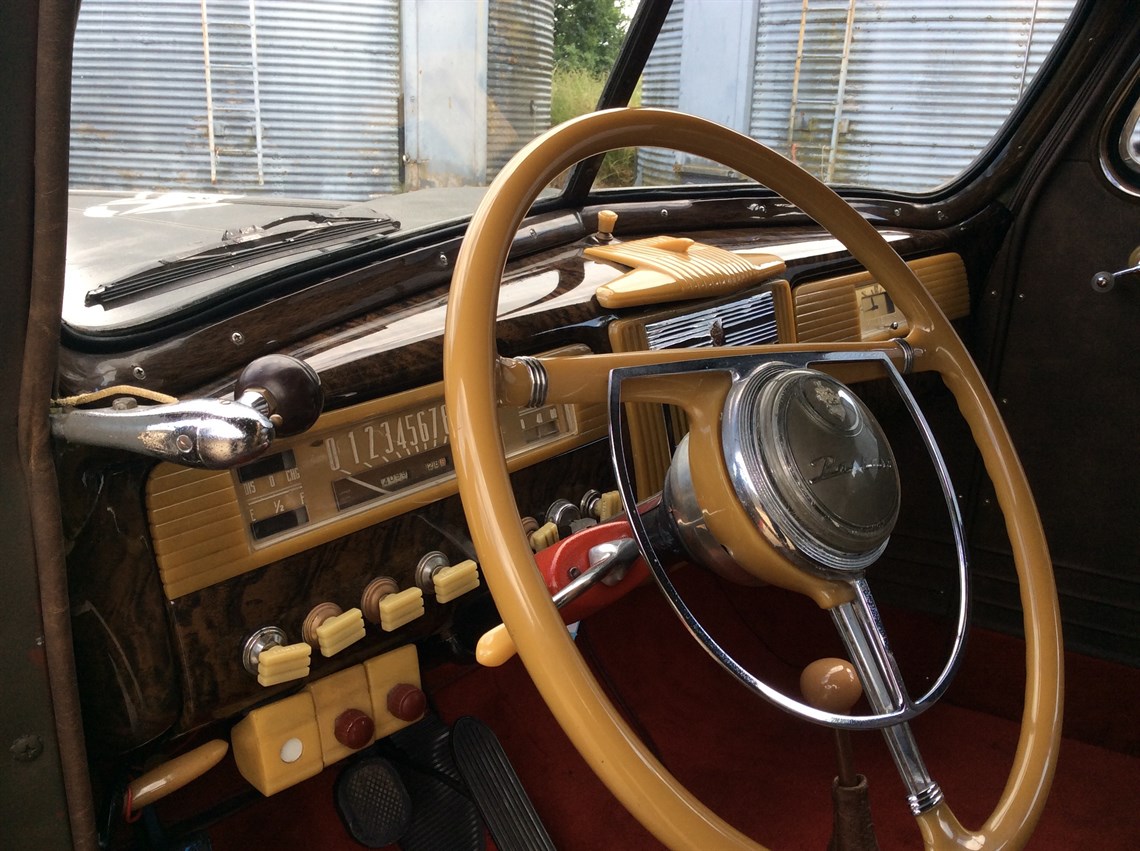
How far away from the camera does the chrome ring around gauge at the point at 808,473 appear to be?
802 mm

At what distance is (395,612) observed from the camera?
103cm

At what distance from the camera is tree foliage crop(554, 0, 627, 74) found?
1.36 m

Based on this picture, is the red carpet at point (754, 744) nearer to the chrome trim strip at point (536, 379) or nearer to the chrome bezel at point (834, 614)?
the chrome bezel at point (834, 614)

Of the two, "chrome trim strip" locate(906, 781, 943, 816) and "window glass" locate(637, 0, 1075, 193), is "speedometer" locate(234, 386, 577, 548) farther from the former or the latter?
"window glass" locate(637, 0, 1075, 193)

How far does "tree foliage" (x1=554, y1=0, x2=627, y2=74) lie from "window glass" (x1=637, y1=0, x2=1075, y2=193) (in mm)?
95

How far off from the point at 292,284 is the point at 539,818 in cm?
98

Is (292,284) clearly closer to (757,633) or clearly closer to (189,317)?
(189,317)

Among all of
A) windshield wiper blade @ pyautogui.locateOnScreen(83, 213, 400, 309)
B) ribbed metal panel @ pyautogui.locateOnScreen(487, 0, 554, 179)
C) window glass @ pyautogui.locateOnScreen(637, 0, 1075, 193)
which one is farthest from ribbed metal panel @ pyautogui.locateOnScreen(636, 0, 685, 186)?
windshield wiper blade @ pyautogui.locateOnScreen(83, 213, 400, 309)

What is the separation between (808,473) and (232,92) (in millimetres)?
711

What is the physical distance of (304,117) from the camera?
3.42 feet

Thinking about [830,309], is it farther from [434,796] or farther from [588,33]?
[434,796]

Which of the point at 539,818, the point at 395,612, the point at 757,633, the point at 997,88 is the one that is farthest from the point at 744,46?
the point at 539,818

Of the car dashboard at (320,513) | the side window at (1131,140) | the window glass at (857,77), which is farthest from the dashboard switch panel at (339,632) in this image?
the side window at (1131,140)

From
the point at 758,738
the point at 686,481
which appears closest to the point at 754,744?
the point at 758,738
